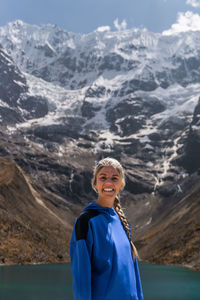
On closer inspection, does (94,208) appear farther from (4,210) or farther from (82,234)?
(4,210)

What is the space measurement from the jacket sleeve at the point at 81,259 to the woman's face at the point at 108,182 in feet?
2.54

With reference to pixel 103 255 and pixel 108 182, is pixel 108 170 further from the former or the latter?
pixel 103 255

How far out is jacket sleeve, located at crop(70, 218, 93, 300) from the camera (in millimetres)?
5953

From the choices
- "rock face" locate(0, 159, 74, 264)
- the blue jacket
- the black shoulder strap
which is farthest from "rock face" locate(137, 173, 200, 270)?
the black shoulder strap

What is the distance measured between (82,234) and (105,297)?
102 cm

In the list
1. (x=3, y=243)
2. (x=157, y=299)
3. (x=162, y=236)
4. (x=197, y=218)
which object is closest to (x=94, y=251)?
(x=157, y=299)

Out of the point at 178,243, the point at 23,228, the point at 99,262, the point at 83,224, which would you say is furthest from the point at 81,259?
the point at 178,243

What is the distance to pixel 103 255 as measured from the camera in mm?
6305

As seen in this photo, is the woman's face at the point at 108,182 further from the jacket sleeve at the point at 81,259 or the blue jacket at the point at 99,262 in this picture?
the jacket sleeve at the point at 81,259

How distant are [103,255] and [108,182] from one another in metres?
1.30

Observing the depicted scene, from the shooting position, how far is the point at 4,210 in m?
132

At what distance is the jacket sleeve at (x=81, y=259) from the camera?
5953 millimetres

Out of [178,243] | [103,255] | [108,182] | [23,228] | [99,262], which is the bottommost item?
[99,262]

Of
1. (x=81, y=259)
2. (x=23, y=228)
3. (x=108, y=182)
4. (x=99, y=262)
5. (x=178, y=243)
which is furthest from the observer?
(x=178, y=243)
